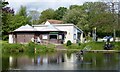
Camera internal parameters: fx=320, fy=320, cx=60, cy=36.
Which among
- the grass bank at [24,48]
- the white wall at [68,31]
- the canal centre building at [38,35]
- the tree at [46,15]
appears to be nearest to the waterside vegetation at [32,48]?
the grass bank at [24,48]

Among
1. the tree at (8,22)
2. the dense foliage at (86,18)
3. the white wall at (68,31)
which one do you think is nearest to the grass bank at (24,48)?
the dense foliage at (86,18)

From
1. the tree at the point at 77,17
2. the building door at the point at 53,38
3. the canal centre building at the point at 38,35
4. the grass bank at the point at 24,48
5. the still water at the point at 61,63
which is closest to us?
the still water at the point at 61,63

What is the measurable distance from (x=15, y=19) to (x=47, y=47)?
16.2 metres

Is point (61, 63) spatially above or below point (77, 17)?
below

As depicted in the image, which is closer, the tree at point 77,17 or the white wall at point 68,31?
the white wall at point 68,31

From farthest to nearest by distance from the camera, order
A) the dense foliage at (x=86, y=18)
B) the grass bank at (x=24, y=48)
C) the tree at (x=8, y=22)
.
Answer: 1. the tree at (x=8, y=22)
2. the dense foliage at (x=86, y=18)
3. the grass bank at (x=24, y=48)

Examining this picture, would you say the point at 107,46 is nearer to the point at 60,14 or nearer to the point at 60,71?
the point at 60,71

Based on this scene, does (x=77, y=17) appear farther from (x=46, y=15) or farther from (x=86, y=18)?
(x=46, y=15)

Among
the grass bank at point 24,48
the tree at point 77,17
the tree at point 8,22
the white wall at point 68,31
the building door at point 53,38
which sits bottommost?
the grass bank at point 24,48

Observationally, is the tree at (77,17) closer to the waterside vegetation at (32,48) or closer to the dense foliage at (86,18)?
the dense foliage at (86,18)

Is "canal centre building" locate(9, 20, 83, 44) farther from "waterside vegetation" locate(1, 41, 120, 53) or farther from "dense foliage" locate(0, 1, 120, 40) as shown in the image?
"waterside vegetation" locate(1, 41, 120, 53)

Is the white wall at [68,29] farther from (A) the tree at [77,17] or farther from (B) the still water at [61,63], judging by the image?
(B) the still water at [61,63]

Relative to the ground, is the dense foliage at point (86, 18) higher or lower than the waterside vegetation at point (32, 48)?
higher

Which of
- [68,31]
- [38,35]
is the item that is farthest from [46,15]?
[38,35]
